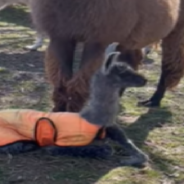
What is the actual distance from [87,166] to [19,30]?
21.8 feet

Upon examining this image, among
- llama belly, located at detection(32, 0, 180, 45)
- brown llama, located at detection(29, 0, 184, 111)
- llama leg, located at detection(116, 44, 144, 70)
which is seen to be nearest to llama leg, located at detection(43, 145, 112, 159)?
brown llama, located at detection(29, 0, 184, 111)

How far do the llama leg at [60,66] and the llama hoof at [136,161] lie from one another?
646 millimetres

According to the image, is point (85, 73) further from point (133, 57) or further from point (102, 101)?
point (133, 57)

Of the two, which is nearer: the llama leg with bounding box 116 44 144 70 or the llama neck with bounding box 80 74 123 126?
the llama neck with bounding box 80 74 123 126

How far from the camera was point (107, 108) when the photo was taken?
147 inches

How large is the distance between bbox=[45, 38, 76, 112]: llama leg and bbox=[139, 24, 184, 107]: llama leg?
136cm

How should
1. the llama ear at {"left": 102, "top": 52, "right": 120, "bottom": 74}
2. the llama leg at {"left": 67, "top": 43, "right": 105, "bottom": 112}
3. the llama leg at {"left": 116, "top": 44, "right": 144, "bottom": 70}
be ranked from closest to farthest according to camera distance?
the llama ear at {"left": 102, "top": 52, "right": 120, "bottom": 74} → the llama leg at {"left": 67, "top": 43, "right": 105, "bottom": 112} → the llama leg at {"left": 116, "top": 44, "right": 144, "bottom": 70}

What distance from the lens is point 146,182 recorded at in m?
3.65

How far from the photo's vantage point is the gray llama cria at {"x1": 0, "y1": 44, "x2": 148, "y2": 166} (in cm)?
367

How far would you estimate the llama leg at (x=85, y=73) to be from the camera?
4.08 meters

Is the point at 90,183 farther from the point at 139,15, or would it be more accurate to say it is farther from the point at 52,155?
the point at 139,15

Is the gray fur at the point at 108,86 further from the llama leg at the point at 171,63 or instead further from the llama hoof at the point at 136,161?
the llama leg at the point at 171,63

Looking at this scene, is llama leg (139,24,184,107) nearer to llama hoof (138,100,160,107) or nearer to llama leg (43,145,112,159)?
llama hoof (138,100,160,107)

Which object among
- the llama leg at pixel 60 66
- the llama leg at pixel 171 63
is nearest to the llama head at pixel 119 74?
the llama leg at pixel 60 66
